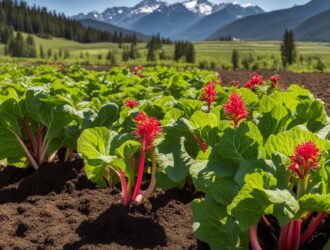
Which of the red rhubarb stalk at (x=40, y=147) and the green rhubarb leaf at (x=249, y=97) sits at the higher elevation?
the green rhubarb leaf at (x=249, y=97)

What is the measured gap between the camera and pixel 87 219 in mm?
3814

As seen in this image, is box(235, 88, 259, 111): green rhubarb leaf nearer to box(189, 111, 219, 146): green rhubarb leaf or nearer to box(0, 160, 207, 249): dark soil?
box(0, 160, 207, 249): dark soil

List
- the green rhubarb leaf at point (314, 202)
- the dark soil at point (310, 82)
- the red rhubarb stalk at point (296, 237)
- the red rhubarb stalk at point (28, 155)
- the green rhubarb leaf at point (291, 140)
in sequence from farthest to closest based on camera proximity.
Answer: the dark soil at point (310, 82) → the red rhubarb stalk at point (28, 155) → the red rhubarb stalk at point (296, 237) → the green rhubarb leaf at point (291, 140) → the green rhubarb leaf at point (314, 202)

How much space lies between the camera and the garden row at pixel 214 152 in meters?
2.50

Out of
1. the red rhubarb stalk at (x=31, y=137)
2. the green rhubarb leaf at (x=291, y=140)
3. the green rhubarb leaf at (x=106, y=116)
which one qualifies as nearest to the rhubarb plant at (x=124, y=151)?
the green rhubarb leaf at (x=106, y=116)

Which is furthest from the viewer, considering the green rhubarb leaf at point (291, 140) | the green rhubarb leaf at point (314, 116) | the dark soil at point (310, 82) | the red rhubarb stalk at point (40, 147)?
the dark soil at point (310, 82)

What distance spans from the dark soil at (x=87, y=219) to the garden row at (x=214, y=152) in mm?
186

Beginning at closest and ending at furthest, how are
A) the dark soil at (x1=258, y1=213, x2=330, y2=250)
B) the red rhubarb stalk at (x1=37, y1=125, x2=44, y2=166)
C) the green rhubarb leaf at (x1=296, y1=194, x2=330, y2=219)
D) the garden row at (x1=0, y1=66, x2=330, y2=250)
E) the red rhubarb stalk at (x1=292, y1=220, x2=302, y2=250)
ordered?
the green rhubarb leaf at (x1=296, y1=194, x2=330, y2=219) → the garden row at (x1=0, y1=66, x2=330, y2=250) → the red rhubarb stalk at (x1=292, y1=220, x2=302, y2=250) → the dark soil at (x1=258, y1=213, x2=330, y2=250) → the red rhubarb stalk at (x1=37, y1=125, x2=44, y2=166)

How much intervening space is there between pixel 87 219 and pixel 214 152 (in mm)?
1399

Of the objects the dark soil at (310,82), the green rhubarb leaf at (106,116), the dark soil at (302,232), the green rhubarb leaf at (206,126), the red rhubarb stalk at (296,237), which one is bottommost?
the dark soil at (310,82)

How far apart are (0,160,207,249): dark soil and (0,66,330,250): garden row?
0.19 metres

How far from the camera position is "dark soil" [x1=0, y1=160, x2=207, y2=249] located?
135 inches

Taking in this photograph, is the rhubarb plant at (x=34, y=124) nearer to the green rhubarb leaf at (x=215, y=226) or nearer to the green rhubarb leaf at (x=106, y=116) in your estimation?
the green rhubarb leaf at (x=106, y=116)

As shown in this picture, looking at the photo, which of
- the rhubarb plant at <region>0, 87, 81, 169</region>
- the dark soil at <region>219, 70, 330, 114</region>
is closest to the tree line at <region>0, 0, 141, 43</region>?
the dark soil at <region>219, 70, 330, 114</region>
